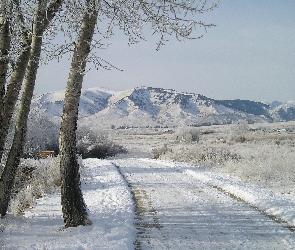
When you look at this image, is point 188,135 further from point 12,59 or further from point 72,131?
point 12,59

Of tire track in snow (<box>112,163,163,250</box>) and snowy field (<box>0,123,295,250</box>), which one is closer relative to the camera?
snowy field (<box>0,123,295,250</box>)

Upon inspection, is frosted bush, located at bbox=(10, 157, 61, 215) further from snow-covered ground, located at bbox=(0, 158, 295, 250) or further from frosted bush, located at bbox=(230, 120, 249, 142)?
frosted bush, located at bbox=(230, 120, 249, 142)

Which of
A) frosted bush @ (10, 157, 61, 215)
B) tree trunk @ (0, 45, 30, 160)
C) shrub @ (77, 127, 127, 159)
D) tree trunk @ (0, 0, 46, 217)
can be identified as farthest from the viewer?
shrub @ (77, 127, 127, 159)

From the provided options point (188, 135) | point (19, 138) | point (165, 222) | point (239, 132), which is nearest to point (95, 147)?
point (188, 135)

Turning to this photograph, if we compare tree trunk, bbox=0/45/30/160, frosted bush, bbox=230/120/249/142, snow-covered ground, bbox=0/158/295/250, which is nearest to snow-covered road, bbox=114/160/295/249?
snow-covered ground, bbox=0/158/295/250

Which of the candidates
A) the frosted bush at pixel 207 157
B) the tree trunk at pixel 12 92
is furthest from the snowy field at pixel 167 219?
the frosted bush at pixel 207 157

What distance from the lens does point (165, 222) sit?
7137 millimetres

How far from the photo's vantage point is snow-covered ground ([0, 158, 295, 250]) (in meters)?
5.72

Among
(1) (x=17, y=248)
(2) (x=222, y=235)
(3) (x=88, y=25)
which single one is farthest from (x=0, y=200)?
(2) (x=222, y=235)

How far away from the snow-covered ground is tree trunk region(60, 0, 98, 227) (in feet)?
1.36

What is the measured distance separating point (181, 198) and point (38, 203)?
4.29 meters

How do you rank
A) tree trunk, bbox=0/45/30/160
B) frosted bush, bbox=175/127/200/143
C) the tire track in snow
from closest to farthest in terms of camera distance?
1. the tire track in snow
2. tree trunk, bbox=0/45/30/160
3. frosted bush, bbox=175/127/200/143

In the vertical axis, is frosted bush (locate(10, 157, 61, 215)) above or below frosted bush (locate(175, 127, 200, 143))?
below

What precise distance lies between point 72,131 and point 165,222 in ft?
9.53
